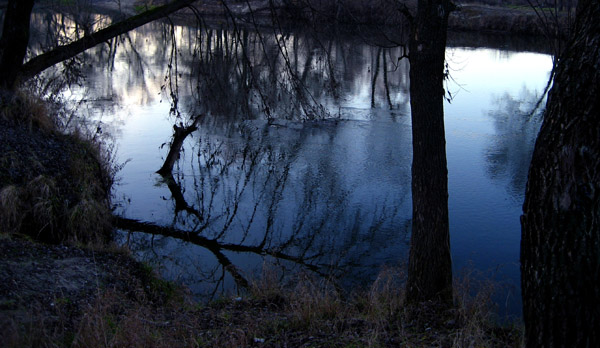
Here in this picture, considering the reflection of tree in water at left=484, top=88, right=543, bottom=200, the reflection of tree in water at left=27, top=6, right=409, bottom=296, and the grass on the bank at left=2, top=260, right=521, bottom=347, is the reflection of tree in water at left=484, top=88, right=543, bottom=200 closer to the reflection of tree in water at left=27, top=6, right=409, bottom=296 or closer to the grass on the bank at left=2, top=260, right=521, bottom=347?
the reflection of tree in water at left=27, top=6, right=409, bottom=296

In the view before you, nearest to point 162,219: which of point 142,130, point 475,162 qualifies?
point 142,130

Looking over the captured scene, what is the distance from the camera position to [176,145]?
1087 centimetres

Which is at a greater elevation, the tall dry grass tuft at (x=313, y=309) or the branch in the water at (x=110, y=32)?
the branch in the water at (x=110, y=32)

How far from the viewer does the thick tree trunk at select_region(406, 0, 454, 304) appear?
17.5 feet

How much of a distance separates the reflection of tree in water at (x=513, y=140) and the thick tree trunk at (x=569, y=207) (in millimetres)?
8207

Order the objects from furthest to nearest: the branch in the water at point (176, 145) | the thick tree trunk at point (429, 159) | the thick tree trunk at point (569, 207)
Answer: the branch in the water at point (176, 145) → the thick tree trunk at point (429, 159) → the thick tree trunk at point (569, 207)

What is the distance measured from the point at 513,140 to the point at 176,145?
7.36 meters

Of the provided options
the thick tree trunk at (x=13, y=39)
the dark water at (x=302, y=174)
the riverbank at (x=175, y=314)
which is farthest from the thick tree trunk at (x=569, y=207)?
→ the thick tree trunk at (x=13, y=39)

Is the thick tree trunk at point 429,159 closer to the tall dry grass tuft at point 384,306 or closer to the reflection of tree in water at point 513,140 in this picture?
the tall dry grass tuft at point 384,306

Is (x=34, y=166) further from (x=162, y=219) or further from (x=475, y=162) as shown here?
(x=475, y=162)

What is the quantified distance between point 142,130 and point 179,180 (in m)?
3.28

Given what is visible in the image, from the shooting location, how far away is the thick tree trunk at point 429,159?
17.5 feet

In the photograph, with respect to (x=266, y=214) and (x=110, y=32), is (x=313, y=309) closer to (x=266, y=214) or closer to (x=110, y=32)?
(x=266, y=214)

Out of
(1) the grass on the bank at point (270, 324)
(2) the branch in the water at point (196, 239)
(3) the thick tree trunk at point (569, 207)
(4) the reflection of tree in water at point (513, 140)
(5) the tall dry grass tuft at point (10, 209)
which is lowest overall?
(1) the grass on the bank at point (270, 324)
